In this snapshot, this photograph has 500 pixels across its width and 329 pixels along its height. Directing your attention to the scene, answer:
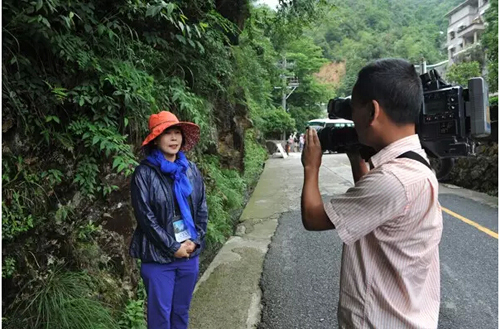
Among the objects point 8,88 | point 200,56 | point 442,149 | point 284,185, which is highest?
point 200,56

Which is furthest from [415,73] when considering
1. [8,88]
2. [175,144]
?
[8,88]

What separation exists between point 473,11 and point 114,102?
51.3m

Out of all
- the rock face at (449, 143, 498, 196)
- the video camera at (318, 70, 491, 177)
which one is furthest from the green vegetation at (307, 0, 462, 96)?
the video camera at (318, 70, 491, 177)

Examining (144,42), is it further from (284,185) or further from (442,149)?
(284,185)

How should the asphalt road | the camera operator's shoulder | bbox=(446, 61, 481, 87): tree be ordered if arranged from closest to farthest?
the camera operator's shoulder → the asphalt road → bbox=(446, 61, 481, 87): tree

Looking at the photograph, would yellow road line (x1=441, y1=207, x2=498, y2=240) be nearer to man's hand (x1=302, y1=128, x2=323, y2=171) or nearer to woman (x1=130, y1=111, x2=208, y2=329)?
woman (x1=130, y1=111, x2=208, y2=329)

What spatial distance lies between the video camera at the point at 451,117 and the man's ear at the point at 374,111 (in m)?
0.22

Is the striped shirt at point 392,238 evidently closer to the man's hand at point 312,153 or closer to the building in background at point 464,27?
the man's hand at point 312,153

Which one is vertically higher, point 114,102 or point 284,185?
point 114,102

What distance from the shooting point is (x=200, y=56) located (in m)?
4.79

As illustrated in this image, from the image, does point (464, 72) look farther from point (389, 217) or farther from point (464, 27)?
point (464, 27)

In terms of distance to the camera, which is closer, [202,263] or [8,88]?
[8,88]

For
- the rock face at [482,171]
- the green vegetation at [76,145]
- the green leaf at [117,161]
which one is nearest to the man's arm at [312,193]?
the green vegetation at [76,145]

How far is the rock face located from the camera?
8.56 meters
